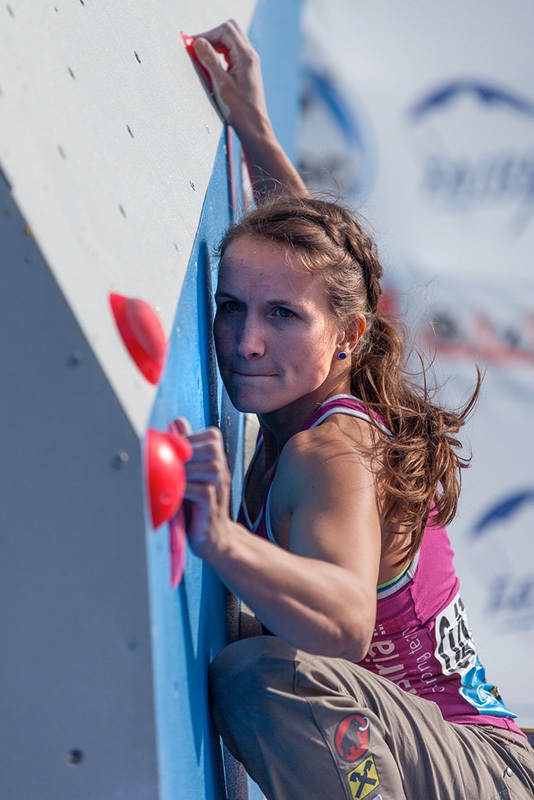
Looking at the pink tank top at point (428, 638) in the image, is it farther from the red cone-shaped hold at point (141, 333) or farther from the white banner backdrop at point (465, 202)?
the white banner backdrop at point (465, 202)

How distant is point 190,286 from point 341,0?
156cm

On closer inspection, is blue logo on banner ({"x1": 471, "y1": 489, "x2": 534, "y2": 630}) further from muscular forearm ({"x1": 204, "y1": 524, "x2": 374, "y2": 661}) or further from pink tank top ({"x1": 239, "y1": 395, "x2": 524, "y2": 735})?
muscular forearm ({"x1": 204, "y1": 524, "x2": 374, "y2": 661})

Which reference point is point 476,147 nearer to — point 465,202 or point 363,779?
point 465,202

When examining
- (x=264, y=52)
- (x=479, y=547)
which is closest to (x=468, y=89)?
(x=264, y=52)

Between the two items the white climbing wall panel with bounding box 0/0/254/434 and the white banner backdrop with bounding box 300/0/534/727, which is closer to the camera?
the white climbing wall panel with bounding box 0/0/254/434

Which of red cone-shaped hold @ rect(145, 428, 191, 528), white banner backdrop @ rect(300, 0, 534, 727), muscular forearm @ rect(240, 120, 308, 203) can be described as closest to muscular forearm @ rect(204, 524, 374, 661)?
red cone-shaped hold @ rect(145, 428, 191, 528)

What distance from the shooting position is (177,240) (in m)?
0.99

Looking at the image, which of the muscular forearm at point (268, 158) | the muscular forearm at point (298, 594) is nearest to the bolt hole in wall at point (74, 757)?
the muscular forearm at point (298, 594)

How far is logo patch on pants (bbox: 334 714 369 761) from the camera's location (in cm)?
99

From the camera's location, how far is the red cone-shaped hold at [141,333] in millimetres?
725

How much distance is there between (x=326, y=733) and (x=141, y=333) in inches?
20.6

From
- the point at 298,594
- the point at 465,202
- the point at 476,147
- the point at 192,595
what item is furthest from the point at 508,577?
the point at 298,594

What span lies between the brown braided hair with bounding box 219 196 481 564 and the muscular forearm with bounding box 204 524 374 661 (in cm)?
24

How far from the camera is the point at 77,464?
0.70 m
